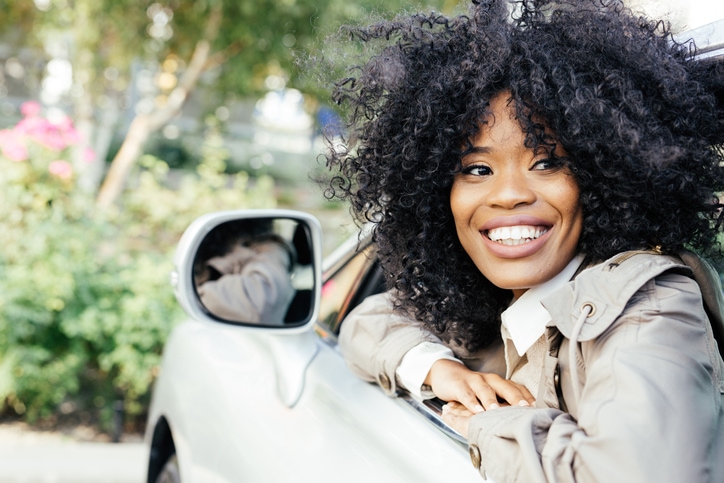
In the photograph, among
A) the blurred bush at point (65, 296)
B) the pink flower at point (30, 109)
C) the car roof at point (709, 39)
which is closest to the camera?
the car roof at point (709, 39)

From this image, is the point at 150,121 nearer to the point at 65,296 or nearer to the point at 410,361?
the point at 65,296

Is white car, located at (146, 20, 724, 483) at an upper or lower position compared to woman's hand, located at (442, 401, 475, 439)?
lower

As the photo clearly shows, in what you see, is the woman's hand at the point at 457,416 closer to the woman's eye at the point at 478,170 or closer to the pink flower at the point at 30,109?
the woman's eye at the point at 478,170

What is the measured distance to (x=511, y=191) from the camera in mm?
1609

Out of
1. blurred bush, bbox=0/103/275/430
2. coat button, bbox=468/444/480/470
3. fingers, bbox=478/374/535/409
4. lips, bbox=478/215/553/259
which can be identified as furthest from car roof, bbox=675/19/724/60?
blurred bush, bbox=0/103/275/430

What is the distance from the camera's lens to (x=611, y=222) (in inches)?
62.4

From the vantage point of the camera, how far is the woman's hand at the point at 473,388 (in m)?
1.58

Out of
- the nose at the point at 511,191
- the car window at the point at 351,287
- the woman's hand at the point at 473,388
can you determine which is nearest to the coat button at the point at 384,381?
the woman's hand at the point at 473,388

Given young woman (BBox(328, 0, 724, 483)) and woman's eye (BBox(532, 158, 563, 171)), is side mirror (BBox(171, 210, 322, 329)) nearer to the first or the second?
young woman (BBox(328, 0, 724, 483))

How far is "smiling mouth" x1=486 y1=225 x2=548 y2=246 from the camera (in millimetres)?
1615

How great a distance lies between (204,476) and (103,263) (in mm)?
3379

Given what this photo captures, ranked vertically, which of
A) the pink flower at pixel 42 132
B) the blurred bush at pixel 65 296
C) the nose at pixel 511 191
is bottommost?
the blurred bush at pixel 65 296

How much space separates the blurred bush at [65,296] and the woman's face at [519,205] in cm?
380

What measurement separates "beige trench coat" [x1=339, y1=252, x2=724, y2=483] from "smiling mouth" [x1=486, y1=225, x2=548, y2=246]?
243 mm
